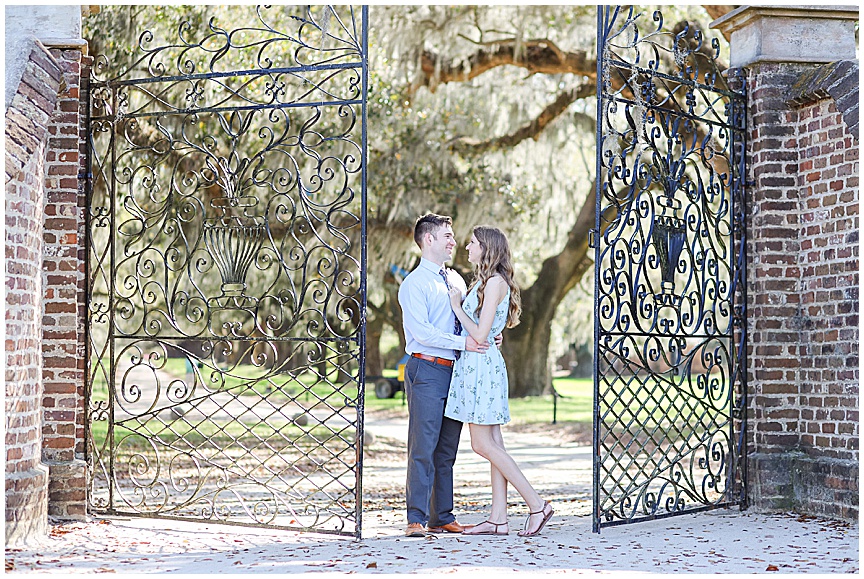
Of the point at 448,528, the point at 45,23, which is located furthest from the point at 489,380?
the point at 45,23

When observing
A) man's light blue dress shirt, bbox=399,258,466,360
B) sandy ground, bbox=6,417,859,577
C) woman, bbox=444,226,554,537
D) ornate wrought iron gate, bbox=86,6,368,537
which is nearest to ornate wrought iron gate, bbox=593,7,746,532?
sandy ground, bbox=6,417,859,577

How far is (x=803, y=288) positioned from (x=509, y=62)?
290 inches

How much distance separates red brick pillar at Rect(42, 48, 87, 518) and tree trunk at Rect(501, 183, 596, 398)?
11908 millimetres

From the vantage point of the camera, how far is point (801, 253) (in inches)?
282

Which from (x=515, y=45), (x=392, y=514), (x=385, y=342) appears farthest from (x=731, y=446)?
(x=385, y=342)

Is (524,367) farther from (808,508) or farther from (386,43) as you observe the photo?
(808,508)

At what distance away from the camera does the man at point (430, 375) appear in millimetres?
6184

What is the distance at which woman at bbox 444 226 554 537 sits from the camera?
622cm

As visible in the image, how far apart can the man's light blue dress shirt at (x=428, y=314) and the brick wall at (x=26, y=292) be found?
2.29 metres

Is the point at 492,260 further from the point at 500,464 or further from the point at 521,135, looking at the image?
the point at 521,135

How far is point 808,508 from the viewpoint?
6922mm

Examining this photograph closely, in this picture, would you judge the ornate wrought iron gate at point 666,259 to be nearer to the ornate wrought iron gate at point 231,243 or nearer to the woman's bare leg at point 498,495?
the woman's bare leg at point 498,495

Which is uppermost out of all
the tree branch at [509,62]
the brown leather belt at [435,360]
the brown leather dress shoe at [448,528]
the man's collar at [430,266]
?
the tree branch at [509,62]

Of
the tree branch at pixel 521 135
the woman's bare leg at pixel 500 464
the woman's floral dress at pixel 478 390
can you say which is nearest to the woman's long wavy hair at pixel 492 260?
the woman's floral dress at pixel 478 390
